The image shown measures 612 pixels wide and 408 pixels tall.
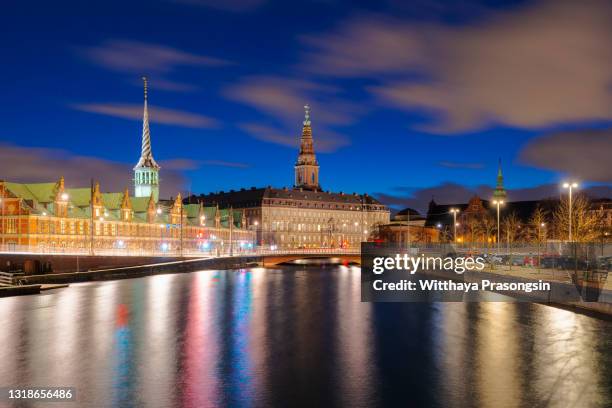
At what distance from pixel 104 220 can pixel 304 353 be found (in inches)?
3489

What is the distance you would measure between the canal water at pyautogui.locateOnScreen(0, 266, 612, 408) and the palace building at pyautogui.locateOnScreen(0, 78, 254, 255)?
4364 cm

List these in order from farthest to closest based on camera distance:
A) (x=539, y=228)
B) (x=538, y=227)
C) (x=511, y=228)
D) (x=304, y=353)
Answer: (x=511, y=228), (x=538, y=227), (x=539, y=228), (x=304, y=353)

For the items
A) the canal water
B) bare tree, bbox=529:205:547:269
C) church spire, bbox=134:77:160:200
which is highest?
church spire, bbox=134:77:160:200

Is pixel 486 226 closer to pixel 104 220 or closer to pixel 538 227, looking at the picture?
pixel 538 227

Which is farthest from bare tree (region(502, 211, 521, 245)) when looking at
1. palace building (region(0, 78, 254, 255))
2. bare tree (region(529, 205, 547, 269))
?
palace building (region(0, 78, 254, 255))

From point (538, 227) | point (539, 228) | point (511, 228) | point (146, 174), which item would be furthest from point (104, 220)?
point (511, 228)

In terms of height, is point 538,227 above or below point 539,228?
above

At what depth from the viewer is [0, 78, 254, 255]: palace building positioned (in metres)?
96.5

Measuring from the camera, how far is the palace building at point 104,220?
3799 inches

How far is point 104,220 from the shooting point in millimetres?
115000

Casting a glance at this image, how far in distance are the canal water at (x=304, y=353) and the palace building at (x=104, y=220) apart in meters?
43.6

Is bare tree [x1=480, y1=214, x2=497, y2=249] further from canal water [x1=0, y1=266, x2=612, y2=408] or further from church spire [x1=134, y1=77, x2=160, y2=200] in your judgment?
canal water [x1=0, y1=266, x2=612, y2=408]

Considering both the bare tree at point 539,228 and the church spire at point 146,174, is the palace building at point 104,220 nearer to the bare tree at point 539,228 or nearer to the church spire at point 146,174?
the church spire at point 146,174

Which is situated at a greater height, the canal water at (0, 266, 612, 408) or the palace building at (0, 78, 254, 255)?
the palace building at (0, 78, 254, 255)
